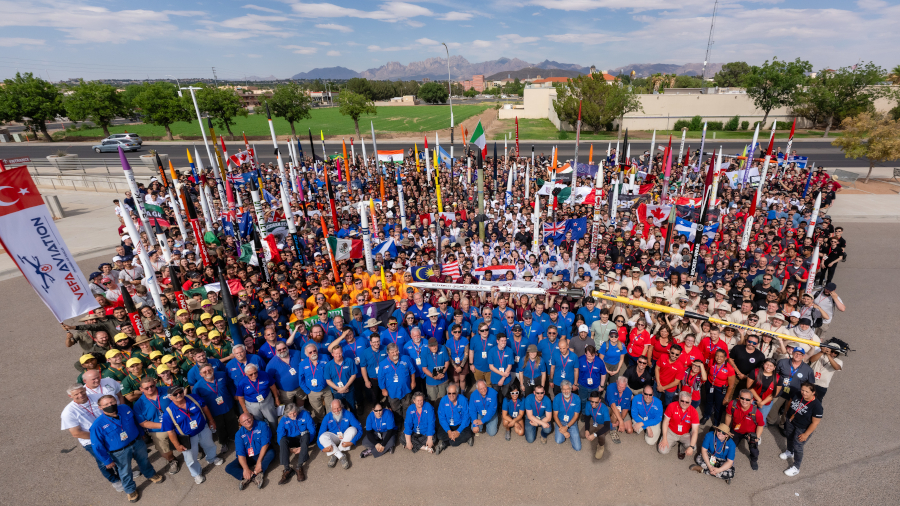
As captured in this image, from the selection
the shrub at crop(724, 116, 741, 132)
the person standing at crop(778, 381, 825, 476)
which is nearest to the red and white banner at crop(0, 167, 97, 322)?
the person standing at crop(778, 381, 825, 476)

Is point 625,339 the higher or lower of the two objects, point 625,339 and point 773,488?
the higher

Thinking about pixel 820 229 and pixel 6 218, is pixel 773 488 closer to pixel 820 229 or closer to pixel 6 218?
pixel 820 229

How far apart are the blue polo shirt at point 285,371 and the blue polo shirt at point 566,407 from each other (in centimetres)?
439

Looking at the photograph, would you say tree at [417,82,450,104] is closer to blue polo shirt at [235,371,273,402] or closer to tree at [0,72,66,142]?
tree at [0,72,66,142]

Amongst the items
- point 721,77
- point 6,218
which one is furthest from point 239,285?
point 721,77

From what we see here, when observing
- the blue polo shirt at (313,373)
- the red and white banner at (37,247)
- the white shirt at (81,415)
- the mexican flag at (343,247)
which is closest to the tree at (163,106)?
the mexican flag at (343,247)

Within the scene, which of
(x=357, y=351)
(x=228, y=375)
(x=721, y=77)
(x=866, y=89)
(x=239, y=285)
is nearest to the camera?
(x=228, y=375)

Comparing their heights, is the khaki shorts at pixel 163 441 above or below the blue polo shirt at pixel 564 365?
below

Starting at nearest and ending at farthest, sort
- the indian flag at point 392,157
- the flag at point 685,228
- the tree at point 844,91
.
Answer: the flag at point 685,228 → the indian flag at point 392,157 → the tree at point 844,91

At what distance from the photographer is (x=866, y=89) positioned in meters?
38.8

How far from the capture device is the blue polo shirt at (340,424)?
21.4 ft

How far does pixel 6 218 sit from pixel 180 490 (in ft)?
16.6

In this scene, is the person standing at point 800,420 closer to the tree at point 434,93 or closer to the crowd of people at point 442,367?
the crowd of people at point 442,367

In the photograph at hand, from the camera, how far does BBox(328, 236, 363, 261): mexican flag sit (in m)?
10.1
